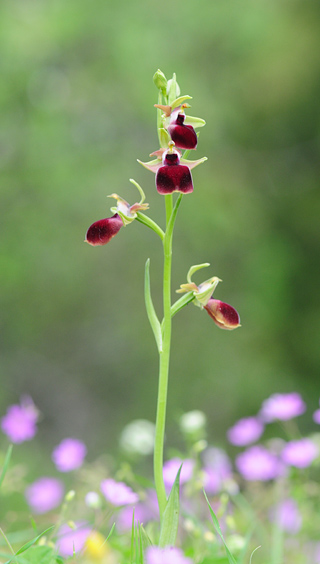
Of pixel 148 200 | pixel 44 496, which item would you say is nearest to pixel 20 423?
pixel 44 496

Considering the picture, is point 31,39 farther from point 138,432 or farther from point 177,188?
point 177,188

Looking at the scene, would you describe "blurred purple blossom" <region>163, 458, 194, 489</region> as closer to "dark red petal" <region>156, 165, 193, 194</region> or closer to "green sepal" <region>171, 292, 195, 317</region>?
"green sepal" <region>171, 292, 195, 317</region>

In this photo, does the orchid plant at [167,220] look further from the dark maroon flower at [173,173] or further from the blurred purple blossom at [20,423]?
the blurred purple blossom at [20,423]

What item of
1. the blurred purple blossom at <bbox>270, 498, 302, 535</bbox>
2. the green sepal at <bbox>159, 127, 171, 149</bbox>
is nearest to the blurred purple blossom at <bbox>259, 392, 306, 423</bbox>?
the blurred purple blossom at <bbox>270, 498, 302, 535</bbox>

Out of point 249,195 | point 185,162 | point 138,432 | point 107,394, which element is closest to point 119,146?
point 249,195

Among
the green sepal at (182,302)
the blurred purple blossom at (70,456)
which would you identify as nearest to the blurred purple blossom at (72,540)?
the blurred purple blossom at (70,456)

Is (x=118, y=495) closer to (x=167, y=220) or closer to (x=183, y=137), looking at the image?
(x=167, y=220)

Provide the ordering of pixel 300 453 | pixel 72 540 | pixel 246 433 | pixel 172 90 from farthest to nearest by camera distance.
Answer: pixel 246 433, pixel 300 453, pixel 72 540, pixel 172 90

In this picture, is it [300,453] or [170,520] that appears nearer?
[170,520]
